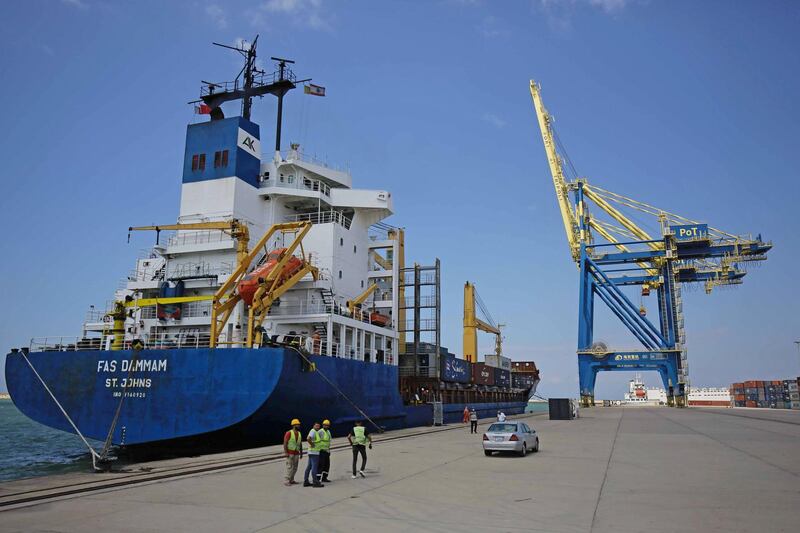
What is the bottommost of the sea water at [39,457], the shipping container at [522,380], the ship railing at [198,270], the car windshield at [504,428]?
the sea water at [39,457]

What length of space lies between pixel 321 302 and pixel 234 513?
15.3 metres

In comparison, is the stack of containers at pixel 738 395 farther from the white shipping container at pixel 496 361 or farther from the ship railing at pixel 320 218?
the ship railing at pixel 320 218

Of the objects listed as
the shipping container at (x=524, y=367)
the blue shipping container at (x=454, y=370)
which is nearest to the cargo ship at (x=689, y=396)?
the shipping container at (x=524, y=367)

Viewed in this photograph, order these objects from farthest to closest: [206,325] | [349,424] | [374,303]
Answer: [374,303] → [349,424] → [206,325]

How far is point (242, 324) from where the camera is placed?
21500 millimetres

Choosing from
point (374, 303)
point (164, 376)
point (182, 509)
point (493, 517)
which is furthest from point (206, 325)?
point (493, 517)

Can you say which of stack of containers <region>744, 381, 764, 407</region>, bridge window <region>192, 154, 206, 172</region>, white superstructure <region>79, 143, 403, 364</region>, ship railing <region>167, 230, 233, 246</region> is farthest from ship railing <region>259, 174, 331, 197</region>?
stack of containers <region>744, 381, 764, 407</region>

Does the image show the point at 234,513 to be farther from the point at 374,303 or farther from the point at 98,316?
the point at 374,303

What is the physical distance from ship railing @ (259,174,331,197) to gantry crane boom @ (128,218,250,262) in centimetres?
340

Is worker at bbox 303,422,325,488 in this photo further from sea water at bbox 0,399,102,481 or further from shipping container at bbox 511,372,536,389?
shipping container at bbox 511,372,536,389

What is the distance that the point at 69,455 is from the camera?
24656 millimetres

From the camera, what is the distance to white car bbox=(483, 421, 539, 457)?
15.6 m

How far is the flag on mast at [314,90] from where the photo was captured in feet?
96.3

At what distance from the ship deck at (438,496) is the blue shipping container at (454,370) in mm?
18554
